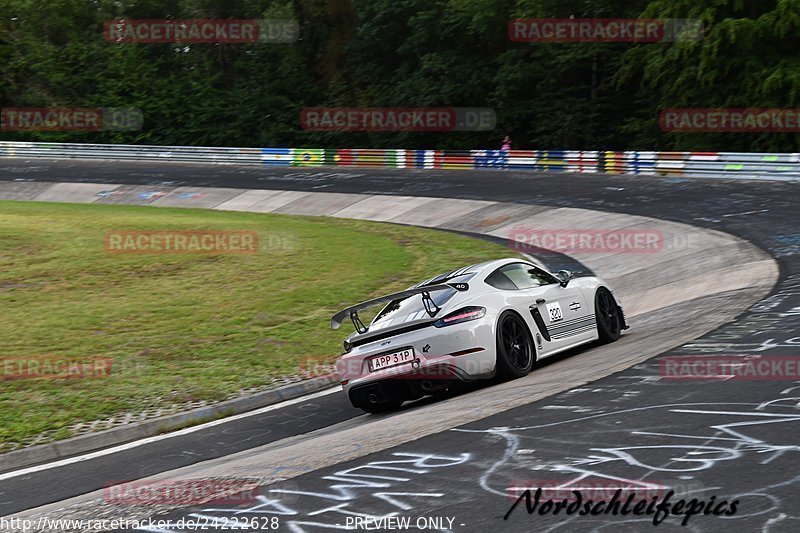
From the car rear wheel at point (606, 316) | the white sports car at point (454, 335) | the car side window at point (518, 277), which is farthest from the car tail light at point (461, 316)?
the car rear wheel at point (606, 316)

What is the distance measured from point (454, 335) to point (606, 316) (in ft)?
10.0

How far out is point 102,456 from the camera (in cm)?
923

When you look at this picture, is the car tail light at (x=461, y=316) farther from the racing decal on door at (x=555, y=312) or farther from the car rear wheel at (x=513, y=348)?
the racing decal on door at (x=555, y=312)

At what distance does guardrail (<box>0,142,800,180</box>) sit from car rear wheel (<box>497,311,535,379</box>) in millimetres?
21413

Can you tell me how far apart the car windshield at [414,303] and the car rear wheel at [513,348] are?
2.06 feet

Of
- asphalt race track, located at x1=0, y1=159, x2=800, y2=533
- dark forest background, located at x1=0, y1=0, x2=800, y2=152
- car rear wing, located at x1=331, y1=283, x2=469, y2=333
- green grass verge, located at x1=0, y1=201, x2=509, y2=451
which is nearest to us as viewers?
asphalt race track, located at x1=0, y1=159, x2=800, y2=533

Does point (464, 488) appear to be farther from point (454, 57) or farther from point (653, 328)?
point (454, 57)

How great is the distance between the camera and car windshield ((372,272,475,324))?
9.88 m

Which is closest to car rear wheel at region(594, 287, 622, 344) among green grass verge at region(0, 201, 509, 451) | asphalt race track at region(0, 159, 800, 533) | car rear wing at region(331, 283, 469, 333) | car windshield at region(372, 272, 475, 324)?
asphalt race track at region(0, 159, 800, 533)

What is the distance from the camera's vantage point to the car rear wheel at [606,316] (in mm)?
11484

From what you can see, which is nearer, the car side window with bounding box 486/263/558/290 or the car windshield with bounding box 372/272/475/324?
the car windshield with bounding box 372/272/475/324

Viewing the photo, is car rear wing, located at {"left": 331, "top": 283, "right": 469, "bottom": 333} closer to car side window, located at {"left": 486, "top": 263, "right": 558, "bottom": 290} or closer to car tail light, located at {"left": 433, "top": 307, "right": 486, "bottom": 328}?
car tail light, located at {"left": 433, "top": 307, "right": 486, "bottom": 328}

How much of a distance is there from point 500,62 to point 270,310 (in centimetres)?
4330

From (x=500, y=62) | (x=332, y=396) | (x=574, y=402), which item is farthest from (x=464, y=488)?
(x=500, y=62)
